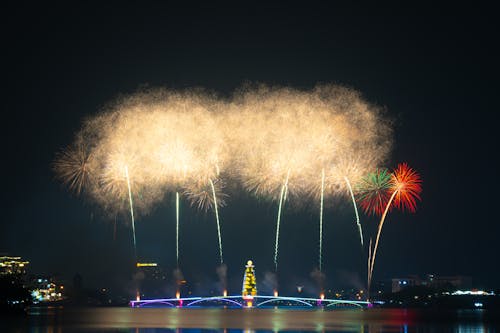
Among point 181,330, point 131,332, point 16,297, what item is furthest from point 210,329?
point 16,297

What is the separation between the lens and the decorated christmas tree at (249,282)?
6496 inches

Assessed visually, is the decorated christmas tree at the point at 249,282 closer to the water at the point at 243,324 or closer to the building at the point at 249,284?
the building at the point at 249,284

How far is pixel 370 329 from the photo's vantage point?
287 feet

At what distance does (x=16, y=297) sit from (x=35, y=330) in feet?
193

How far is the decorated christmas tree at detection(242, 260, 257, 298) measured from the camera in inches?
6496

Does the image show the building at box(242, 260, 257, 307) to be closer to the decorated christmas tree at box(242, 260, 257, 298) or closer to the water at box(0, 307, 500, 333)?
the decorated christmas tree at box(242, 260, 257, 298)

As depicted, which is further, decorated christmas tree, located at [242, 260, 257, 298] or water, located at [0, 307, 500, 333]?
decorated christmas tree, located at [242, 260, 257, 298]

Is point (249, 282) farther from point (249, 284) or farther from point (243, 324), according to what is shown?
point (243, 324)

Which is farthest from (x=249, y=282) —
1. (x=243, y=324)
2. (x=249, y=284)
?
(x=243, y=324)

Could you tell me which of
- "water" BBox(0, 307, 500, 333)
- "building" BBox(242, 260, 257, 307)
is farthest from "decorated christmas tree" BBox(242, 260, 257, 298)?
"water" BBox(0, 307, 500, 333)

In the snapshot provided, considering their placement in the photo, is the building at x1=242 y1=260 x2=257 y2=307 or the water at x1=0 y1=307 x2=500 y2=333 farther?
the building at x1=242 y1=260 x2=257 y2=307

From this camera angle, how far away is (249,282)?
166 meters

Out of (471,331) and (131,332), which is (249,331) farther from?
(471,331)

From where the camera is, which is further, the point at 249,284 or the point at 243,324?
the point at 249,284
